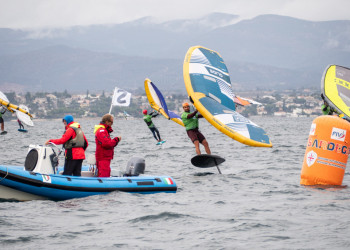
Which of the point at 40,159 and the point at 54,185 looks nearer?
the point at 54,185

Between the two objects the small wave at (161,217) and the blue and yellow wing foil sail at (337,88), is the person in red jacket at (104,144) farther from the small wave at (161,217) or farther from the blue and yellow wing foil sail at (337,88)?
the blue and yellow wing foil sail at (337,88)

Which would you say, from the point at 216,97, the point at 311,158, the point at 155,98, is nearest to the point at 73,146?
the point at 216,97

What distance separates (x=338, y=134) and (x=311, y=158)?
30.5 inches

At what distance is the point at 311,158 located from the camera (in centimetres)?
1212

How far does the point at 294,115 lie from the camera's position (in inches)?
6850

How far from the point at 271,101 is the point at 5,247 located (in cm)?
17463

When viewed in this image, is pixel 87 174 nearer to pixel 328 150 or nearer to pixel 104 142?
pixel 104 142

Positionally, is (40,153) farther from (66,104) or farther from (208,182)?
(66,104)

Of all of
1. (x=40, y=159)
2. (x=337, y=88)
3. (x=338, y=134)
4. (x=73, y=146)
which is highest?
(x=337, y=88)

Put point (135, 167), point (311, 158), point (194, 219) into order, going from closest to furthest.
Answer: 1. point (194, 219)
2. point (311, 158)
3. point (135, 167)

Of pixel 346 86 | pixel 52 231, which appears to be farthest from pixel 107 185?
pixel 346 86

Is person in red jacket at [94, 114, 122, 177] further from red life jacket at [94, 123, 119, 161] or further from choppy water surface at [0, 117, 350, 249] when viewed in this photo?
choppy water surface at [0, 117, 350, 249]

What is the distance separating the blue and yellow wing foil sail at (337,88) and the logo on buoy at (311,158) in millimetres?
1852

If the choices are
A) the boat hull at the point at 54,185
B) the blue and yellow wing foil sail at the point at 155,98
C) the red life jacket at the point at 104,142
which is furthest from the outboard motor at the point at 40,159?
the blue and yellow wing foil sail at the point at 155,98
